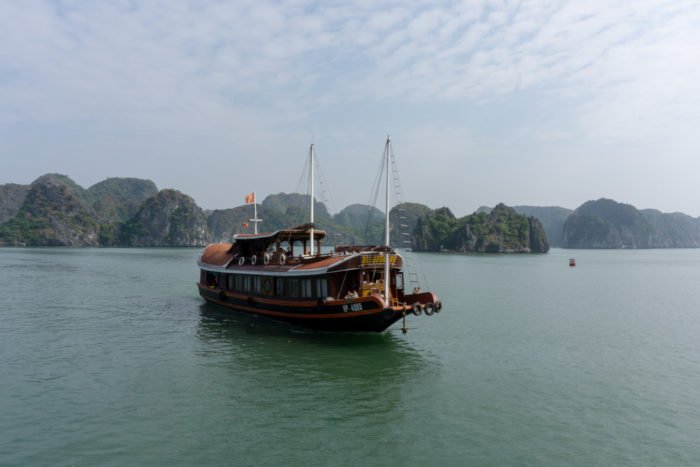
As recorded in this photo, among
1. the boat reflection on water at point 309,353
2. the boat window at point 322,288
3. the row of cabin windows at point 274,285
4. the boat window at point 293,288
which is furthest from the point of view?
the boat window at point 293,288

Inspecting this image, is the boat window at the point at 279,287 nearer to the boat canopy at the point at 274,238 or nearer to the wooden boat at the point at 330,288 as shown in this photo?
the wooden boat at the point at 330,288

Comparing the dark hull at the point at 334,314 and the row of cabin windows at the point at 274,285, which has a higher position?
the row of cabin windows at the point at 274,285

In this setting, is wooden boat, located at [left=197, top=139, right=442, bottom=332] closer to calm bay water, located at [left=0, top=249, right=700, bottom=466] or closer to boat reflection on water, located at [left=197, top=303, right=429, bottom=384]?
boat reflection on water, located at [left=197, top=303, right=429, bottom=384]

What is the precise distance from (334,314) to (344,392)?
782cm

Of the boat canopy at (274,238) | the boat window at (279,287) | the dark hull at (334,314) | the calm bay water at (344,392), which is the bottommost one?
the calm bay water at (344,392)

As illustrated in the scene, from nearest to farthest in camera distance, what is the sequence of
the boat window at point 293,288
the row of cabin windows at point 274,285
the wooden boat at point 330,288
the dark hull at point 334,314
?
1. the dark hull at point 334,314
2. the wooden boat at point 330,288
3. the row of cabin windows at point 274,285
4. the boat window at point 293,288

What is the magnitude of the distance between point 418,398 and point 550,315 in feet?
76.8

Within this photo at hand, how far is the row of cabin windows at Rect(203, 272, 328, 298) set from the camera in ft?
89.5

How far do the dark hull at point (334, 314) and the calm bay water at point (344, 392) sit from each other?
79 cm

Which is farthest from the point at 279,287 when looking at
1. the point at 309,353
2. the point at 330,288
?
the point at 309,353

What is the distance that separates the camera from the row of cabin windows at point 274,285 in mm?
27266

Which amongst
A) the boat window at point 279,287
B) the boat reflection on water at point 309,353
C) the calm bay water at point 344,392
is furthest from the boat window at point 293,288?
the calm bay water at point 344,392

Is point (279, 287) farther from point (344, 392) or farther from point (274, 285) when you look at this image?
point (344, 392)

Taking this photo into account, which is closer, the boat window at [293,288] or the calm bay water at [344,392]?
the calm bay water at [344,392]
